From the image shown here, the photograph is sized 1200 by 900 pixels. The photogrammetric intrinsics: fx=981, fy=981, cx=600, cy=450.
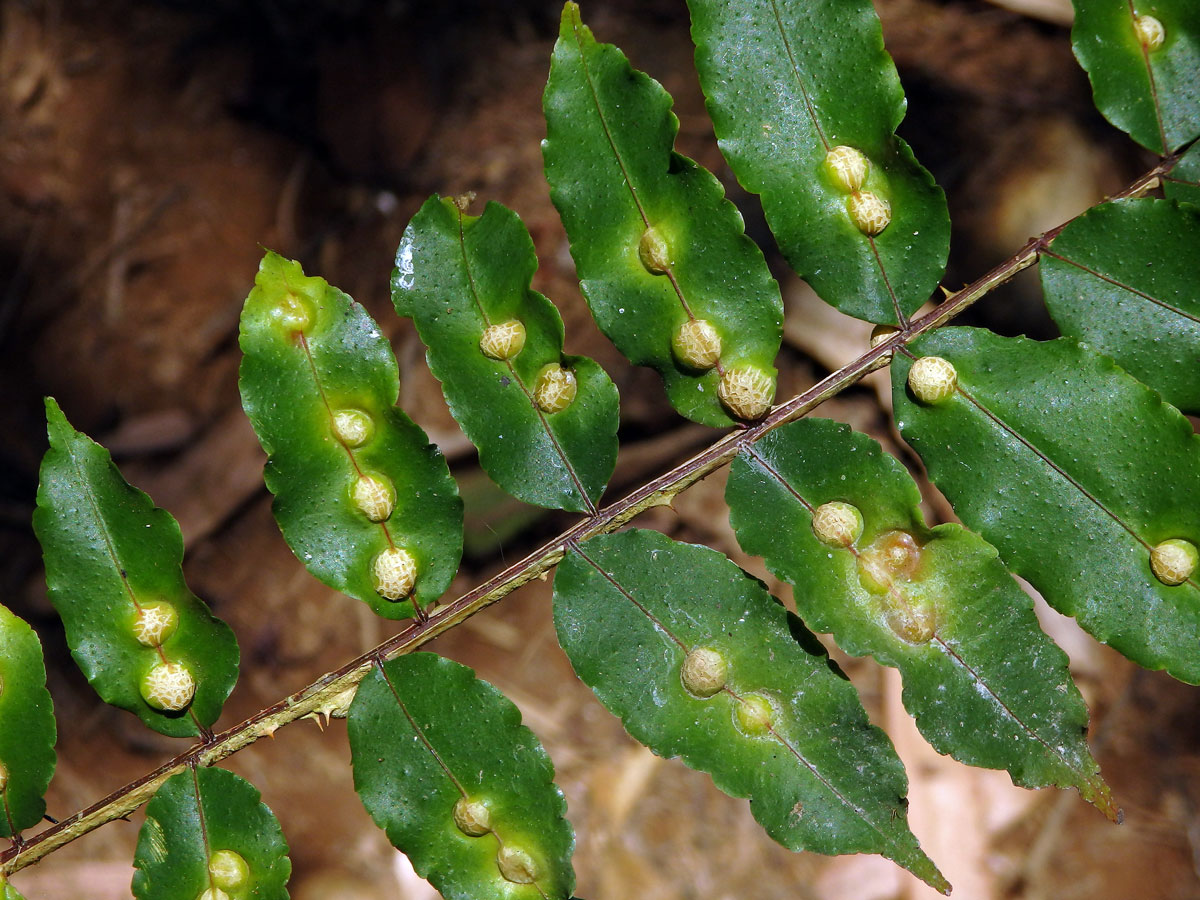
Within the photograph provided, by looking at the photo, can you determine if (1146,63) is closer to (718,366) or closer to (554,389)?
(718,366)

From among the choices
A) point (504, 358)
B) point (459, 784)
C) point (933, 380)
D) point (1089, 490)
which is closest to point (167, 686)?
point (459, 784)

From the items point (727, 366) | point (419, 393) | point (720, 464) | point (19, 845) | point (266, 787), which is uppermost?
point (727, 366)

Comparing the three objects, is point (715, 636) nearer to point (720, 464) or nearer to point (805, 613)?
point (805, 613)

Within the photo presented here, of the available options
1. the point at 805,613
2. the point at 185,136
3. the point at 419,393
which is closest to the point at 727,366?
the point at 805,613

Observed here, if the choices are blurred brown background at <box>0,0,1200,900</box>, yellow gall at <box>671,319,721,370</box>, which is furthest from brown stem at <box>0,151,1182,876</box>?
blurred brown background at <box>0,0,1200,900</box>

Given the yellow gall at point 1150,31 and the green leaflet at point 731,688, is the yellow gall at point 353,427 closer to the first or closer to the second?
the green leaflet at point 731,688

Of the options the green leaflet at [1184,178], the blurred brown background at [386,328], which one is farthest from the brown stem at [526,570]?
the blurred brown background at [386,328]

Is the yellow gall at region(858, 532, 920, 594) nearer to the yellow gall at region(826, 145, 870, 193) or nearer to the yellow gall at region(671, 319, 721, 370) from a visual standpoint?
the yellow gall at region(671, 319, 721, 370)
